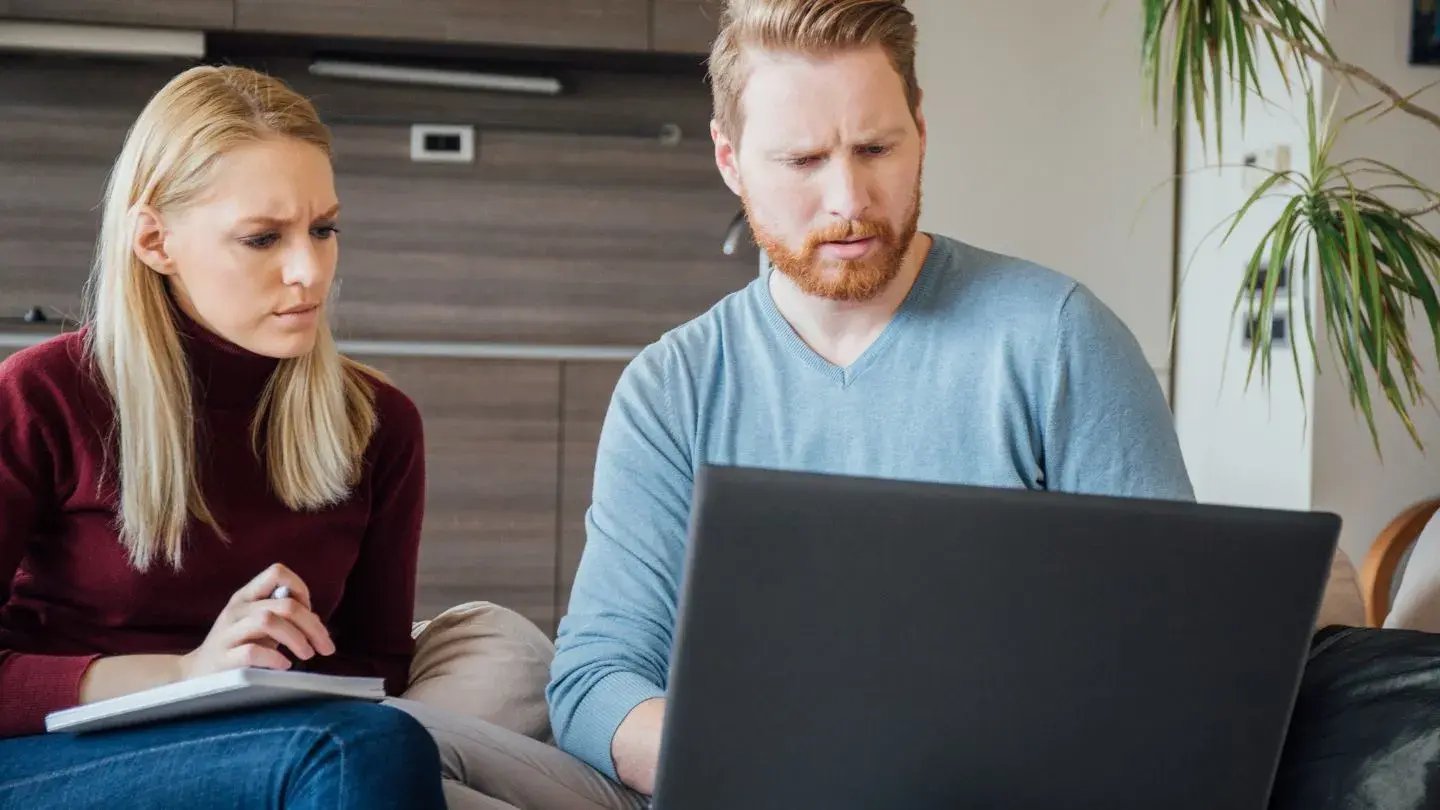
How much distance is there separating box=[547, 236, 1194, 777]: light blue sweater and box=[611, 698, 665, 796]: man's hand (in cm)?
6

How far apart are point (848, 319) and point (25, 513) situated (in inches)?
32.5

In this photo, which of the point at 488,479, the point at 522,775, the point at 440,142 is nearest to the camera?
the point at 522,775

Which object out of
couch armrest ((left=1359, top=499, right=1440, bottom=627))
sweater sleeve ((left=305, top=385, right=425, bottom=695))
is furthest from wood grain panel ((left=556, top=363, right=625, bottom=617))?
sweater sleeve ((left=305, top=385, right=425, bottom=695))

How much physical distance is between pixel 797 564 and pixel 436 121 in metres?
3.39

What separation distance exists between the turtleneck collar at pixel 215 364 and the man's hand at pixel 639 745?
1.94 feet

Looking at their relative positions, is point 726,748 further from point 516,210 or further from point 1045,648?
point 516,210

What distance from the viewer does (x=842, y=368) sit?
4.95 feet

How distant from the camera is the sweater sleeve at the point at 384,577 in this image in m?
1.65

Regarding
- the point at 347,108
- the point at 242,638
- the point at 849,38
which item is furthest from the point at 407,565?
the point at 347,108

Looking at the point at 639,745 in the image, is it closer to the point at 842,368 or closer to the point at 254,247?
the point at 842,368

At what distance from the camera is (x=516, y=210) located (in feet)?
13.4

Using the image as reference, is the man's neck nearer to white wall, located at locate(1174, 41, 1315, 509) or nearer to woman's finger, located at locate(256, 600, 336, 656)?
woman's finger, located at locate(256, 600, 336, 656)

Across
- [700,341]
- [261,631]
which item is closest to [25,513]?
[261,631]

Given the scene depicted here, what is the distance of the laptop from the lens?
865 millimetres
